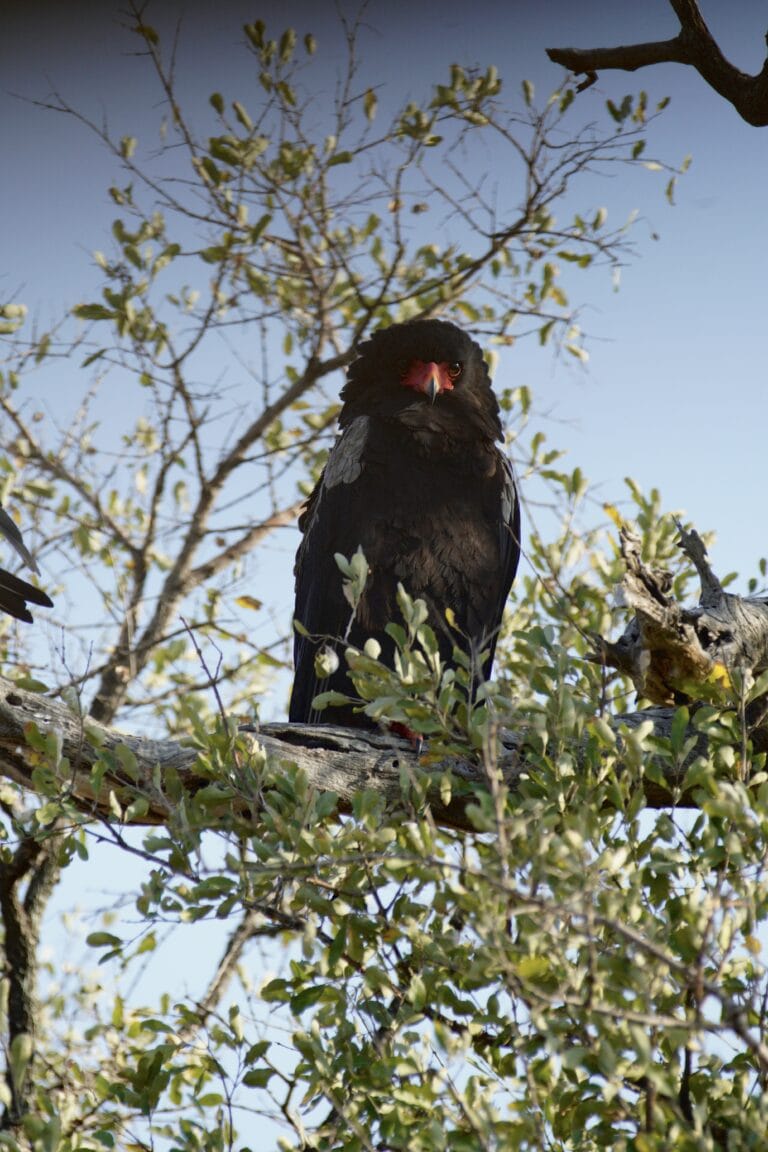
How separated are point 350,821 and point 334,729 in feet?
2.12

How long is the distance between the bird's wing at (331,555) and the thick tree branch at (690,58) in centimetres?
192

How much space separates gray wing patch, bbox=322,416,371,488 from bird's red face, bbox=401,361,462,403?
0.25 metres

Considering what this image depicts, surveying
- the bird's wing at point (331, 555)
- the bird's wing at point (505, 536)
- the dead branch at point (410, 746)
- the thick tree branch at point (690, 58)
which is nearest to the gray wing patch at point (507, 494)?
the bird's wing at point (505, 536)

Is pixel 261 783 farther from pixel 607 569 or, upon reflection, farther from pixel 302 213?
pixel 302 213

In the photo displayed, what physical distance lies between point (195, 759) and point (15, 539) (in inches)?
38.4

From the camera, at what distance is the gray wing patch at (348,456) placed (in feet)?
15.6

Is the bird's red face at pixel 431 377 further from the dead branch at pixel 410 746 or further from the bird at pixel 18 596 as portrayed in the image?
the bird at pixel 18 596

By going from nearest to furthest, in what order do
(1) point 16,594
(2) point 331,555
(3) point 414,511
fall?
(1) point 16,594
(3) point 414,511
(2) point 331,555

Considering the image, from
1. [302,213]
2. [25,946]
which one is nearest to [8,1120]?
[25,946]

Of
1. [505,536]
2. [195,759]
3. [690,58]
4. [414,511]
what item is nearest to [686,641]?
[195,759]

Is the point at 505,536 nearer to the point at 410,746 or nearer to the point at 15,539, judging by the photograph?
the point at 410,746

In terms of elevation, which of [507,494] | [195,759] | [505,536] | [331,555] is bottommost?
[195,759]

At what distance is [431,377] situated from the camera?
4.80 metres

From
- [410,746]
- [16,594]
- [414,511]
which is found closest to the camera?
[16,594]
